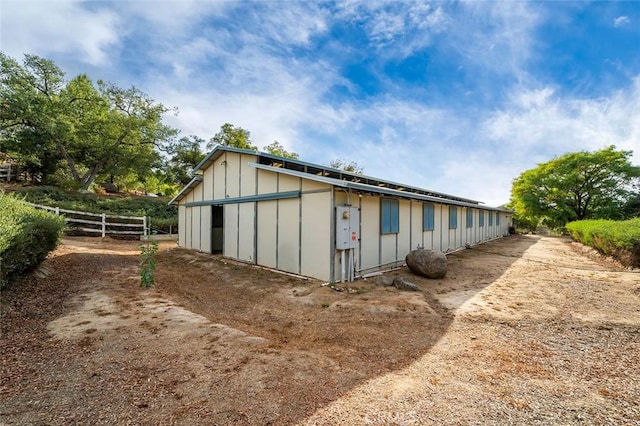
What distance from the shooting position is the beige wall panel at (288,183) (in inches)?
321

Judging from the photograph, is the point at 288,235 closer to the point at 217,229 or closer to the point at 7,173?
the point at 217,229

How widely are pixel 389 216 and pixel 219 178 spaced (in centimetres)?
699

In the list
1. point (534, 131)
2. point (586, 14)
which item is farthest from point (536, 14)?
point (534, 131)

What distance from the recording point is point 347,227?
731 centimetres

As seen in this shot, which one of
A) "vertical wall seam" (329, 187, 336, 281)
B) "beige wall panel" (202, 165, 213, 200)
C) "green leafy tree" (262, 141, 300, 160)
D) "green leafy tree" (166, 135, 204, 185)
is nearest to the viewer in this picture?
"vertical wall seam" (329, 187, 336, 281)

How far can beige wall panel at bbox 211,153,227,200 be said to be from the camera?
437 inches

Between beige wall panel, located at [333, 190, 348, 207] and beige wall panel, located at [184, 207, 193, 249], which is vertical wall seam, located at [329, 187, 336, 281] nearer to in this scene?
beige wall panel, located at [333, 190, 348, 207]

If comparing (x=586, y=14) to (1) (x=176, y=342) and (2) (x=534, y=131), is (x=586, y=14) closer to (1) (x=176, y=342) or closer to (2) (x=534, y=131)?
(2) (x=534, y=131)

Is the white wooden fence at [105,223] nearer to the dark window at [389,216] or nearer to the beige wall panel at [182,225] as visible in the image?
the beige wall panel at [182,225]

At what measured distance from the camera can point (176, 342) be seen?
3.66 metres

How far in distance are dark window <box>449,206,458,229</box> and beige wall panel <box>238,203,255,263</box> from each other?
9.52 metres

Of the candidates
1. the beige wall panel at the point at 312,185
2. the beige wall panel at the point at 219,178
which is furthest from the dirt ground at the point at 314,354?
the beige wall panel at the point at 219,178

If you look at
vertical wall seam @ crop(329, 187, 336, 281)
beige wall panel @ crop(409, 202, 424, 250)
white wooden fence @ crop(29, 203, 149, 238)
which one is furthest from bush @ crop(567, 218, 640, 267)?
white wooden fence @ crop(29, 203, 149, 238)

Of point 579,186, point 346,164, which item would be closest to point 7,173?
point 346,164
